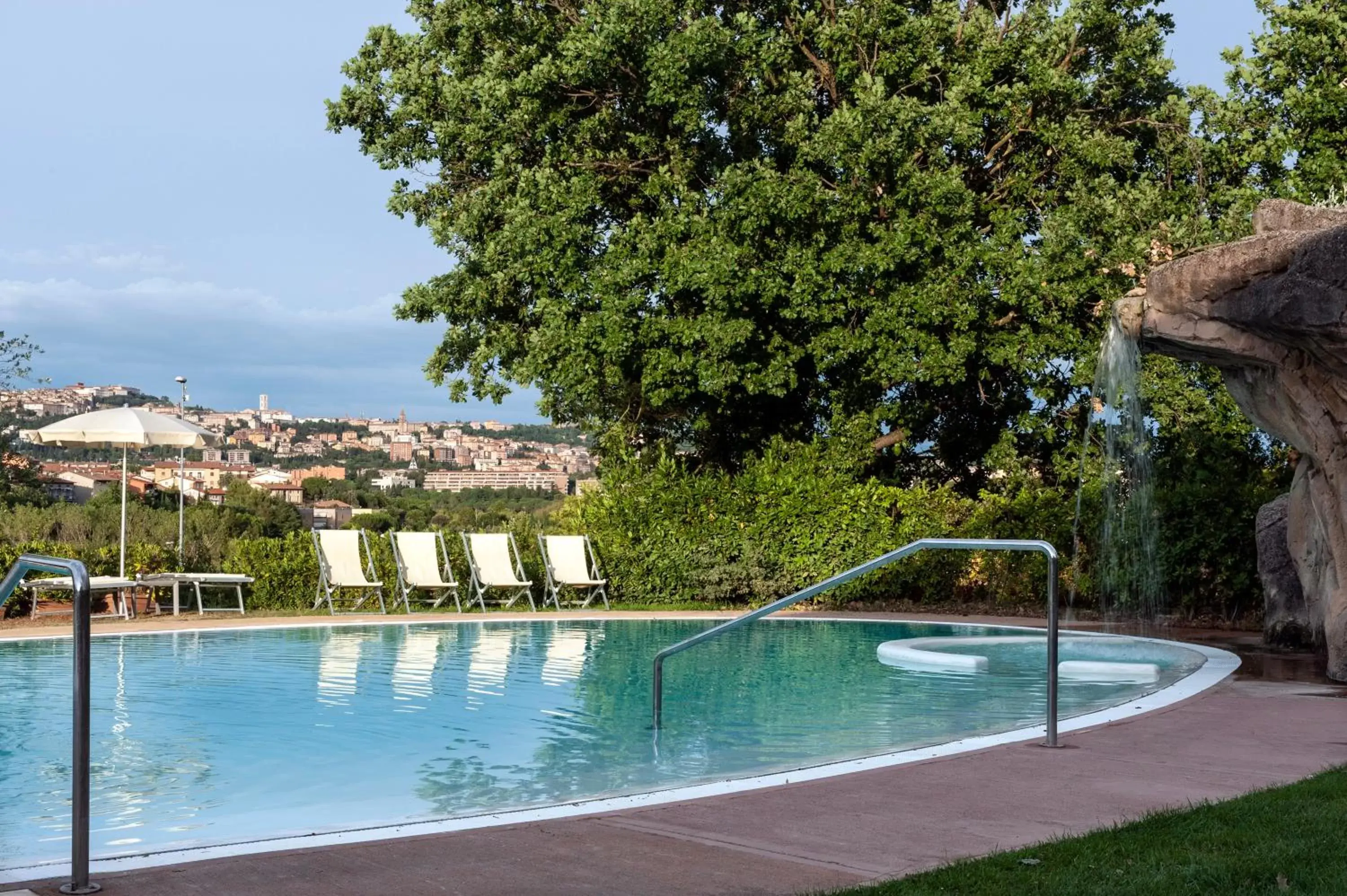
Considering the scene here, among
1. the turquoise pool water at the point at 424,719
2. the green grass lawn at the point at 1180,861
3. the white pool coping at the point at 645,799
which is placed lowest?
the turquoise pool water at the point at 424,719

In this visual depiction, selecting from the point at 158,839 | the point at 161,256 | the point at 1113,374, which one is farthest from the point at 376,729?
the point at 161,256

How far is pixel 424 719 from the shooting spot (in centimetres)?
852

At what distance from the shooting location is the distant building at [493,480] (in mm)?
43844

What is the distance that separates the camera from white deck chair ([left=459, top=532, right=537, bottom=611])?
17.0 m

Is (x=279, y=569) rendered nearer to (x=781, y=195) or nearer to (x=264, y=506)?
(x=781, y=195)

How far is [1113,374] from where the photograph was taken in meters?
12.7

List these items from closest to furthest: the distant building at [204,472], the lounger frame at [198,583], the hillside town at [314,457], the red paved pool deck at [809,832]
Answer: the red paved pool deck at [809,832] → the lounger frame at [198,583] → the hillside town at [314,457] → the distant building at [204,472]

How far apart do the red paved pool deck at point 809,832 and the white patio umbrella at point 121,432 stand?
1353 cm

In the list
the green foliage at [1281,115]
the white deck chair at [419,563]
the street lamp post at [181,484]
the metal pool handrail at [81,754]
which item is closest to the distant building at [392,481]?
the street lamp post at [181,484]

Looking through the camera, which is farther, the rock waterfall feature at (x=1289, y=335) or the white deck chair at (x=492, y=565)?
the white deck chair at (x=492, y=565)

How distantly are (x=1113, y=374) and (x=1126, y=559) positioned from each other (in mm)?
4001

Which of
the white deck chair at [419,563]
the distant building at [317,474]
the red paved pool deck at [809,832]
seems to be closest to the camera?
the red paved pool deck at [809,832]

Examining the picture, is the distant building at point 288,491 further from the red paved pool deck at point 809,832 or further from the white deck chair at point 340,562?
the red paved pool deck at point 809,832

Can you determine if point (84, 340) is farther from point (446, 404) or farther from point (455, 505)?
point (446, 404)
